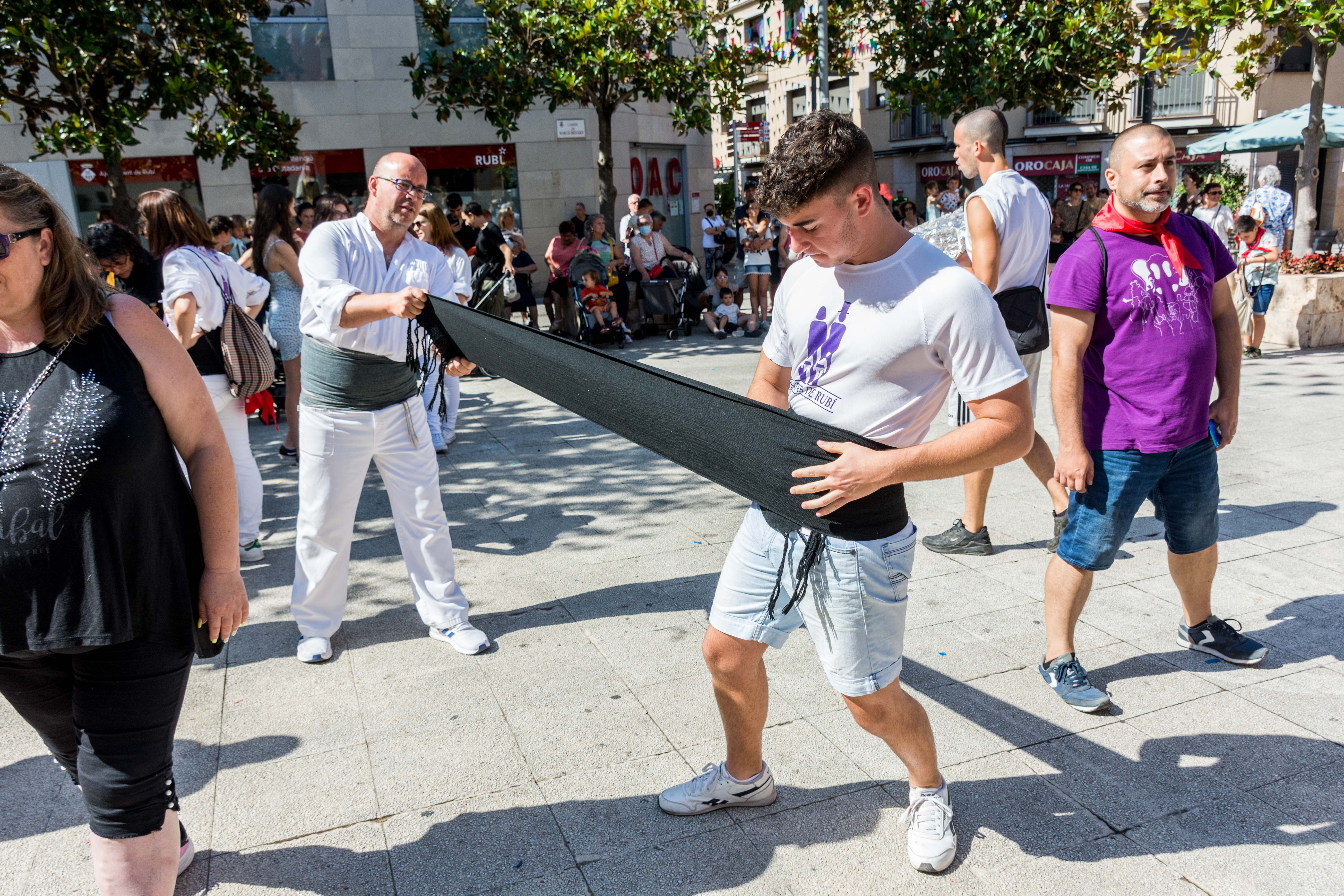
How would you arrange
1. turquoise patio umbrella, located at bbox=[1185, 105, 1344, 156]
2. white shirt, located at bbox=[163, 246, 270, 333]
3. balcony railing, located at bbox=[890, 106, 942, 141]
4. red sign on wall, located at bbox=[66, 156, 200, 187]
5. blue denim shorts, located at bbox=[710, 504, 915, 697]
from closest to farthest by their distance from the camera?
blue denim shorts, located at bbox=[710, 504, 915, 697]
white shirt, located at bbox=[163, 246, 270, 333]
turquoise patio umbrella, located at bbox=[1185, 105, 1344, 156]
red sign on wall, located at bbox=[66, 156, 200, 187]
balcony railing, located at bbox=[890, 106, 942, 141]

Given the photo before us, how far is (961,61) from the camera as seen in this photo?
16.5 metres

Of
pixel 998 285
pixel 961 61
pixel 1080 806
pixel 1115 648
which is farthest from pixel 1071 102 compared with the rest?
pixel 1080 806

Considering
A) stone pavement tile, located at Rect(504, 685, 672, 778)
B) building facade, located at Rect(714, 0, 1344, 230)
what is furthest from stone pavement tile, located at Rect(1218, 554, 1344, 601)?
building facade, located at Rect(714, 0, 1344, 230)

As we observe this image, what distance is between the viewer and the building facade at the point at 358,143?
632 inches

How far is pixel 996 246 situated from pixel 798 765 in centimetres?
252

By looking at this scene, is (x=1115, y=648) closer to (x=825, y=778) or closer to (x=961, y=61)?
(x=825, y=778)

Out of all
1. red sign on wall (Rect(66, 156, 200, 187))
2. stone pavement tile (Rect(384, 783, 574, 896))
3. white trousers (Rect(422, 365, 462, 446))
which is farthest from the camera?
red sign on wall (Rect(66, 156, 200, 187))

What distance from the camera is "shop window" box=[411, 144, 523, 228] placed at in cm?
1772

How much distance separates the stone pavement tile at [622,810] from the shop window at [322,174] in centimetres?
1553

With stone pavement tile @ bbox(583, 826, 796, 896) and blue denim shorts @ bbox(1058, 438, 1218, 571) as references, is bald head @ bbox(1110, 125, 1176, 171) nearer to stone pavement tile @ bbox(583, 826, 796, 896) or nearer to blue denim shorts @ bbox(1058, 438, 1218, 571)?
blue denim shorts @ bbox(1058, 438, 1218, 571)

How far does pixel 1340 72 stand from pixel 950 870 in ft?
116

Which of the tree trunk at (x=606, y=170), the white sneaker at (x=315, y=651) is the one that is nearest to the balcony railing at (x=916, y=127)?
the tree trunk at (x=606, y=170)

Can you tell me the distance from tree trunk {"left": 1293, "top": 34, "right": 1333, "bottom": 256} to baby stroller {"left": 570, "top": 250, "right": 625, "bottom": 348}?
8.06 m

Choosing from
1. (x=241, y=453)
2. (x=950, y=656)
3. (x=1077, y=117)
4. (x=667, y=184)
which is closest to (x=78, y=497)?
(x=950, y=656)
